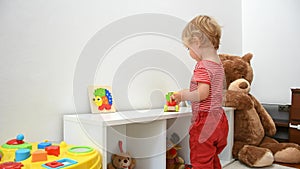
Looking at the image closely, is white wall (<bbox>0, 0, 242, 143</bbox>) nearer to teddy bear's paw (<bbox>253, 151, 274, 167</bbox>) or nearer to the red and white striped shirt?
the red and white striped shirt

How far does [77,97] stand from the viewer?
1.14 meters

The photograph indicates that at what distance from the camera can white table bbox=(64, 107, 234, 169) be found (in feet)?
3.15

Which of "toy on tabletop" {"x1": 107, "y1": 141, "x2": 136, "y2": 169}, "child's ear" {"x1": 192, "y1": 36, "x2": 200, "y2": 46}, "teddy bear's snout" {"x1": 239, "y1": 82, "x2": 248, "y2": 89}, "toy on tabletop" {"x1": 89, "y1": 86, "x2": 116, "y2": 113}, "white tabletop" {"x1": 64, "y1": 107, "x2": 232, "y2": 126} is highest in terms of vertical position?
"child's ear" {"x1": 192, "y1": 36, "x2": 200, "y2": 46}

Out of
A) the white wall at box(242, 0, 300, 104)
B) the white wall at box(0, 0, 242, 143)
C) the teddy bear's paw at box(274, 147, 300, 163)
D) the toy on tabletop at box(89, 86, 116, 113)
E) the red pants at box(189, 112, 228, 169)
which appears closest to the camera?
the white wall at box(0, 0, 242, 143)

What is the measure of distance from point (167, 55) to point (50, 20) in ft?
2.42

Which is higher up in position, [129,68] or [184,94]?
[129,68]

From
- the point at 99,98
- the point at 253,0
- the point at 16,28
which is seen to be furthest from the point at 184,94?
the point at 253,0

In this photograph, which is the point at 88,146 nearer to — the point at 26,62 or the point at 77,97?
the point at 77,97

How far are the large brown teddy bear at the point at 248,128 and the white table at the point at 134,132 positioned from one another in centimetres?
40

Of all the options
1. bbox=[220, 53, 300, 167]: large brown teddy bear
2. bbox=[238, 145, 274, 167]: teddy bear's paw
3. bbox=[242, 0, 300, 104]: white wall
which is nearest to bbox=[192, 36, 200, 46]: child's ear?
bbox=[220, 53, 300, 167]: large brown teddy bear

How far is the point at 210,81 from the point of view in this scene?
1.03 metres

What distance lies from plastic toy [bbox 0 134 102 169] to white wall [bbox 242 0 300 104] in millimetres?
1697

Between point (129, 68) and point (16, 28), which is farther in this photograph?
point (129, 68)

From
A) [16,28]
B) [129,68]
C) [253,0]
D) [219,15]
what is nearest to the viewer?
[16,28]
